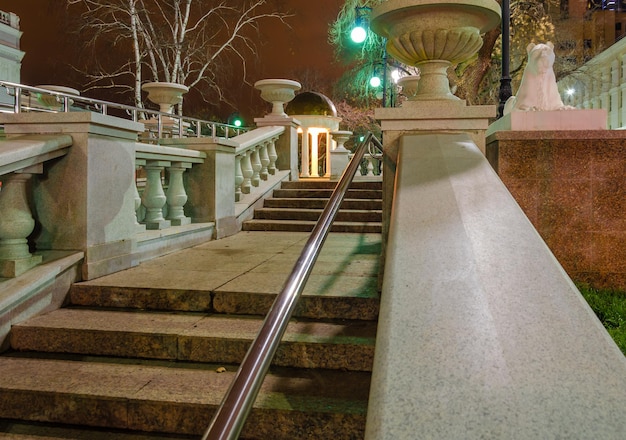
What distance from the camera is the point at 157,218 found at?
653 cm

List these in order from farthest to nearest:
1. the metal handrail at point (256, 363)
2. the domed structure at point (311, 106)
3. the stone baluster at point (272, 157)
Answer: the domed structure at point (311, 106), the stone baluster at point (272, 157), the metal handrail at point (256, 363)

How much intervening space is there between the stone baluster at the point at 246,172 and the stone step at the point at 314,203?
2.02 ft

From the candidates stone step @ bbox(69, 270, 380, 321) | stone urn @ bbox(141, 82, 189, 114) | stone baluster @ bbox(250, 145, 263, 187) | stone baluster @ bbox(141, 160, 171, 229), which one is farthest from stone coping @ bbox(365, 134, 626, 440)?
stone urn @ bbox(141, 82, 189, 114)

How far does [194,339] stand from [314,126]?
14451 millimetres

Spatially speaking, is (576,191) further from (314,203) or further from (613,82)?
(613,82)

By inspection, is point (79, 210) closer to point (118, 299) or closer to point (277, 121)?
point (118, 299)

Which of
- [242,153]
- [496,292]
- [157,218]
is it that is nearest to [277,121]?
[242,153]

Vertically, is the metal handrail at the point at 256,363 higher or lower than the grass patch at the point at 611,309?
higher

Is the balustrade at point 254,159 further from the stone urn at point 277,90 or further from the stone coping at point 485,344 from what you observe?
the stone coping at point 485,344

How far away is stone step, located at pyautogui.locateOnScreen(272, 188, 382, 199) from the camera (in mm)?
10086

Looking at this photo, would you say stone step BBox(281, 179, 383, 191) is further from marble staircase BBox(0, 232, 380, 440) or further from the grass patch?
marble staircase BBox(0, 232, 380, 440)

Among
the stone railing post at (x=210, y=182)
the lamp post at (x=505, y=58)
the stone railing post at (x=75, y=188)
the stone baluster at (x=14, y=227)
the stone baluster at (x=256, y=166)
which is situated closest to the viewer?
the stone baluster at (x=14, y=227)

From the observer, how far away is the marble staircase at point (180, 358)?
3104 mm

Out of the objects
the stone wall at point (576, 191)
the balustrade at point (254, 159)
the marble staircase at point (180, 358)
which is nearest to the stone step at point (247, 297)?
the marble staircase at point (180, 358)
